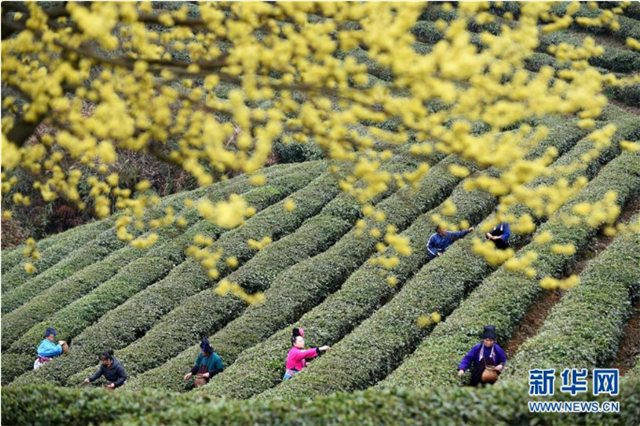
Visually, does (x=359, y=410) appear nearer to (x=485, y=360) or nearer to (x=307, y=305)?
(x=485, y=360)

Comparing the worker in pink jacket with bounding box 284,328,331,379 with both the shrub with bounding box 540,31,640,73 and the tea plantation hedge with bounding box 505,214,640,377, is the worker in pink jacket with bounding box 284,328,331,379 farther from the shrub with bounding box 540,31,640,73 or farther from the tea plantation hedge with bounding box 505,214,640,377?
the shrub with bounding box 540,31,640,73

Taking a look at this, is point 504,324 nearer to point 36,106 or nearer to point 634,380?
point 634,380

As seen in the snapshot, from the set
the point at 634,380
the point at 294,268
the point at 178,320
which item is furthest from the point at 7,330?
the point at 634,380

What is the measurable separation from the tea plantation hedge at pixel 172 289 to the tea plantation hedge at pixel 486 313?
262 inches

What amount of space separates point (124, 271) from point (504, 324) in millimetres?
10265

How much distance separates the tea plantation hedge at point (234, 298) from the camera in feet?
47.3

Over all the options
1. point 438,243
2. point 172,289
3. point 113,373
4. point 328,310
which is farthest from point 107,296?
point 438,243

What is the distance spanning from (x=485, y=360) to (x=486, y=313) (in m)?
2.32

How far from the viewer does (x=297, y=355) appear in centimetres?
1170

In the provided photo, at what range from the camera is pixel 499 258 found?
23.7 ft

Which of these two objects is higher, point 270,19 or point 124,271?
point 270,19

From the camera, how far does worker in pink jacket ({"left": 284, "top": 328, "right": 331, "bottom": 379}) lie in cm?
1162

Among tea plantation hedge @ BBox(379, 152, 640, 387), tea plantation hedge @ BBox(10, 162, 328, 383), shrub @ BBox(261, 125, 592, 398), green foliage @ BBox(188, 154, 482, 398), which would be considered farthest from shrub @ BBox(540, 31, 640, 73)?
shrub @ BBox(261, 125, 592, 398)

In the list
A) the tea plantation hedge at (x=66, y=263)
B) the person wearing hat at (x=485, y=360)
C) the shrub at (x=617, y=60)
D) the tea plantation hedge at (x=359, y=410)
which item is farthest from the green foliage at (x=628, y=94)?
the tea plantation hedge at (x=359, y=410)
